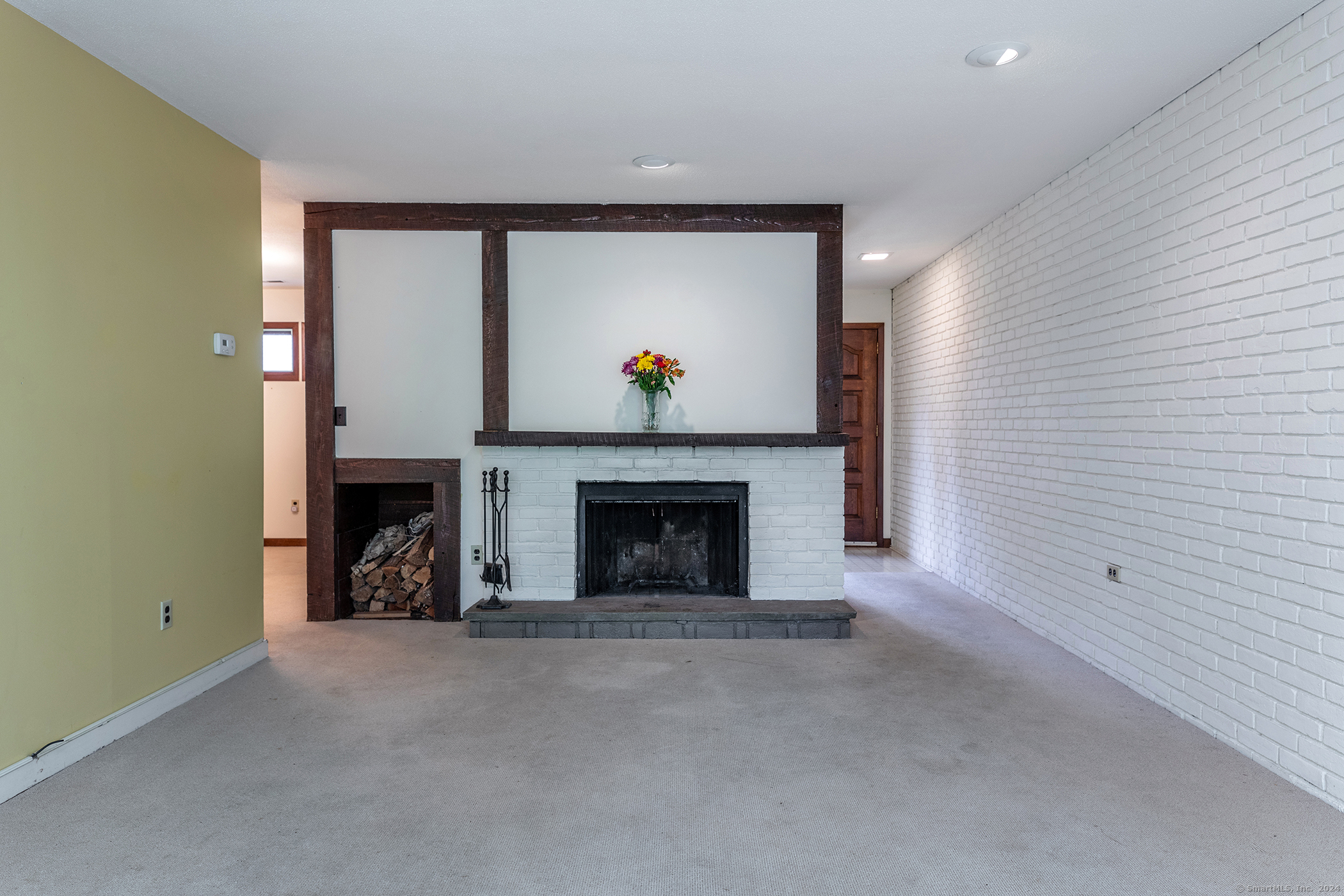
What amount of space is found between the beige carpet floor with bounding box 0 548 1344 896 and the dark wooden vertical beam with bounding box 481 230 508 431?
5.24 feet

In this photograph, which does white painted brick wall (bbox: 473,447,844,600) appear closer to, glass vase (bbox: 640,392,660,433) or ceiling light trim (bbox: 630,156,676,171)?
glass vase (bbox: 640,392,660,433)

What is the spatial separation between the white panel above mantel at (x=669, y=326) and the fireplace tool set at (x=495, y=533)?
388 millimetres

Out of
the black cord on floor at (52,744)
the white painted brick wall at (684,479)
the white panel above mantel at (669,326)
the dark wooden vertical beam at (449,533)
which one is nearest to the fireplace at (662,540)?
the white painted brick wall at (684,479)

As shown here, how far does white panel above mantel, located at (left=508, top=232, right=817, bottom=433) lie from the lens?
4.53 meters

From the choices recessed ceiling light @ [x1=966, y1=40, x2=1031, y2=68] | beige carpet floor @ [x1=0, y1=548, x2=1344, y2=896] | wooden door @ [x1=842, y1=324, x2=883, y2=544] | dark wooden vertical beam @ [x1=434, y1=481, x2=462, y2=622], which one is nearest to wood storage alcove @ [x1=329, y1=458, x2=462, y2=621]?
dark wooden vertical beam @ [x1=434, y1=481, x2=462, y2=622]

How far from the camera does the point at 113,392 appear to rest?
9.22ft

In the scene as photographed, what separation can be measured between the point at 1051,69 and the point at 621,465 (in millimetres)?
2854

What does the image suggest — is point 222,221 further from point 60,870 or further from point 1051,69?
point 1051,69

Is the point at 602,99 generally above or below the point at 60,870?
above

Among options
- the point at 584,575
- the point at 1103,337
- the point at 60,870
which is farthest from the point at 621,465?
the point at 60,870

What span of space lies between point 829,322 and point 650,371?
113 centimetres

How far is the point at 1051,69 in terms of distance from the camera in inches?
110

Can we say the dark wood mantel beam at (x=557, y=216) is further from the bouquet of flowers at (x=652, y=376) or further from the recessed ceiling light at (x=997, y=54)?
the recessed ceiling light at (x=997, y=54)

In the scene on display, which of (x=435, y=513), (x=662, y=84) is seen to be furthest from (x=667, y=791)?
(x=435, y=513)
